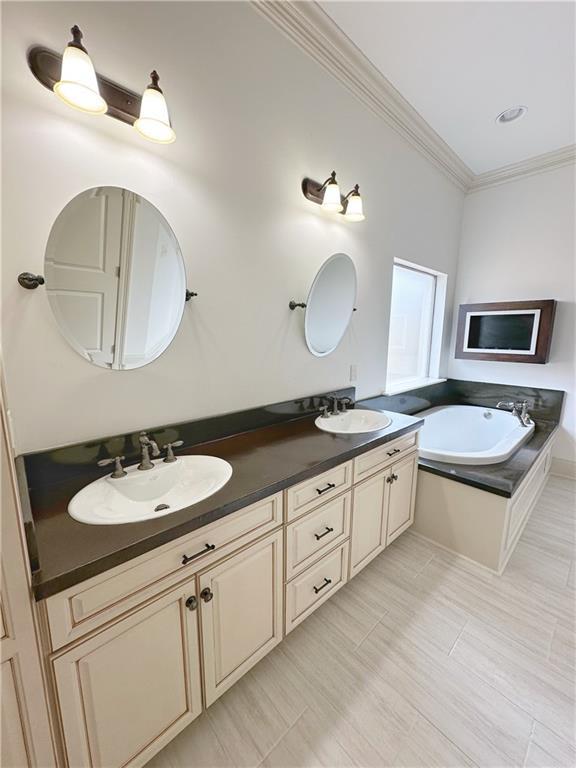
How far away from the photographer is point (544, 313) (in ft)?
9.16

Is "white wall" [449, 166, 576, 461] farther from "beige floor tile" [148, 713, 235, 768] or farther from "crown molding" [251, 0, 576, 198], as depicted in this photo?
"beige floor tile" [148, 713, 235, 768]

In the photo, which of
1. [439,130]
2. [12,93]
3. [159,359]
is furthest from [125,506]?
[439,130]

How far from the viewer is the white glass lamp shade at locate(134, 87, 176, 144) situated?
41.3 inches

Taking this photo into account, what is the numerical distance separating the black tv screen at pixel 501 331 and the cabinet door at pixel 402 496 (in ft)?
6.04

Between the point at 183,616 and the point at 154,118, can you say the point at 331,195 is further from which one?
the point at 183,616

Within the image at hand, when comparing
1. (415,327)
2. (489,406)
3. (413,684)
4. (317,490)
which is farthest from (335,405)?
(489,406)

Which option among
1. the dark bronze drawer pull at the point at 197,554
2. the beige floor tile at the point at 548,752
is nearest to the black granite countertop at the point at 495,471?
the beige floor tile at the point at 548,752

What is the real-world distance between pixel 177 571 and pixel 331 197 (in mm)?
1864

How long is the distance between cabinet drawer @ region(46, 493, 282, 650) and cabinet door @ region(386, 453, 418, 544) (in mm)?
1014

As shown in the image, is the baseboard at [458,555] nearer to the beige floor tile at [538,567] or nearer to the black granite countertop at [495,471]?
the beige floor tile at [538,567]

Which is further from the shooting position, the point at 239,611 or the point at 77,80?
the point at 239,611

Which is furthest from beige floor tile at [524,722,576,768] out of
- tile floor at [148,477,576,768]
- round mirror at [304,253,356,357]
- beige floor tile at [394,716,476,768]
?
round mirror at [304,253,356,357]

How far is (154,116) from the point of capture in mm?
1057

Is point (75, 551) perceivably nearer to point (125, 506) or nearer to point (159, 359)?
point (125, 506)
